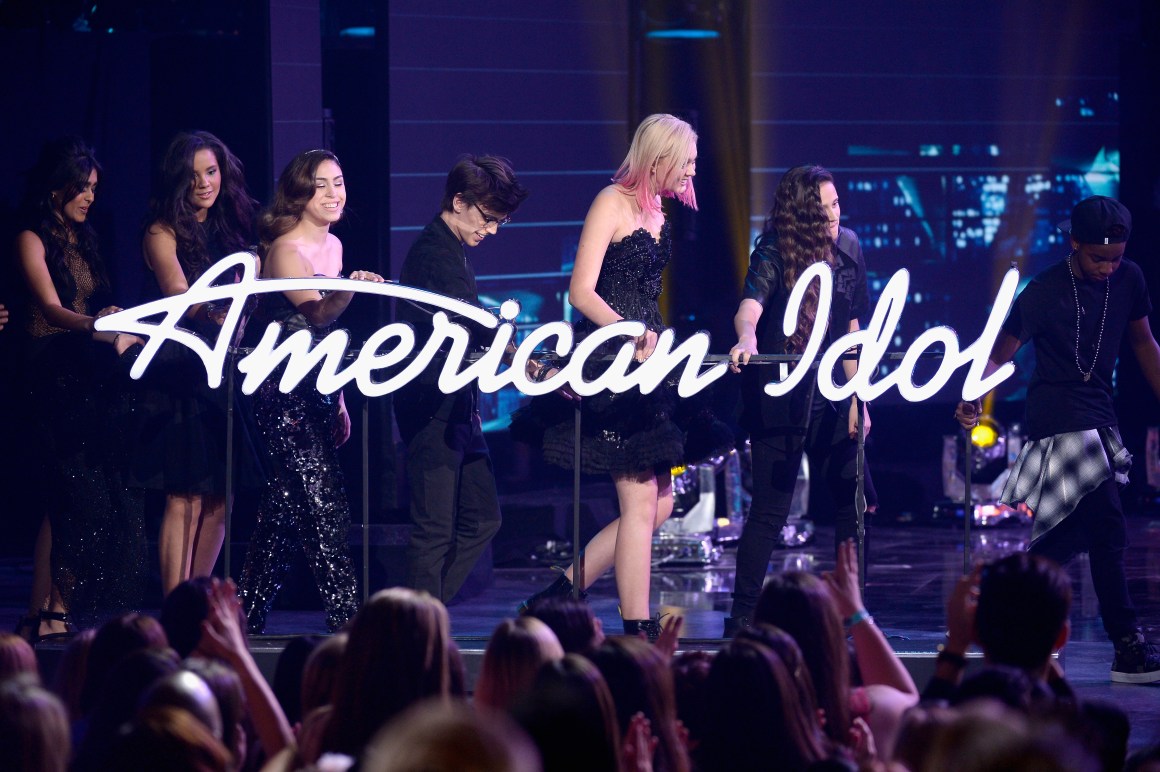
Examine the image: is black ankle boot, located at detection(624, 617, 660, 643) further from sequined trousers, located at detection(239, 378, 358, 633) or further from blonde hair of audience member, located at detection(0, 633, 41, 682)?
blonde hair of audience member, located at detection(0, 633, 41, 682)

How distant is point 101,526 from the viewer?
546 cm

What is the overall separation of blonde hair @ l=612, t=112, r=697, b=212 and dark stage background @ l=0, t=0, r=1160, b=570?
8.32 feet

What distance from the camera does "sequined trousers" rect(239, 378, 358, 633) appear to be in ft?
17.4

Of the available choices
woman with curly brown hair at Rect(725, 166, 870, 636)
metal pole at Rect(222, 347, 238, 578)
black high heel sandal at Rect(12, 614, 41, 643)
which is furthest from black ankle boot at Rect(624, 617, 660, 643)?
black high heel sandal at Rect(12, 614, 41, 643)

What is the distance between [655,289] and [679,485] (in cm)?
323

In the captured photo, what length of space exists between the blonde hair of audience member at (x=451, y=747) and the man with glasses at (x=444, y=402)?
3.51m

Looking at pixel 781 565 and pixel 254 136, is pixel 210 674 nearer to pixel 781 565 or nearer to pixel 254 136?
pixel 254 136

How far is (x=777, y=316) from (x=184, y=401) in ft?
6.36

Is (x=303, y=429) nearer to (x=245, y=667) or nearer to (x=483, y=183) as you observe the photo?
(x=483, y=183)

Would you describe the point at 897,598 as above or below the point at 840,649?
below

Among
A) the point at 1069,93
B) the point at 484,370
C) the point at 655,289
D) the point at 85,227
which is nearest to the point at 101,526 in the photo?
the point at 85,227

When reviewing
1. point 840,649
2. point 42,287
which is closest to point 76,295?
point 42,287

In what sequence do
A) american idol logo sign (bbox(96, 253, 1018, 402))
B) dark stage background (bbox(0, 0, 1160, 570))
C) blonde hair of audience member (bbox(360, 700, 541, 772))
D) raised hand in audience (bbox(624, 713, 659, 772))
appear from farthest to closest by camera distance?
dark stage background (bbox(0, 0, 1160, 570)) → american idol logo sign (bbox(96, 253, 1018, 402)) → raised hand in audience (bbox(624, 713, 659, 772)) → blonde hair of audience member (bbox(360, 700, 541, 772))

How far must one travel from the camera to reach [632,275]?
5.21 m
